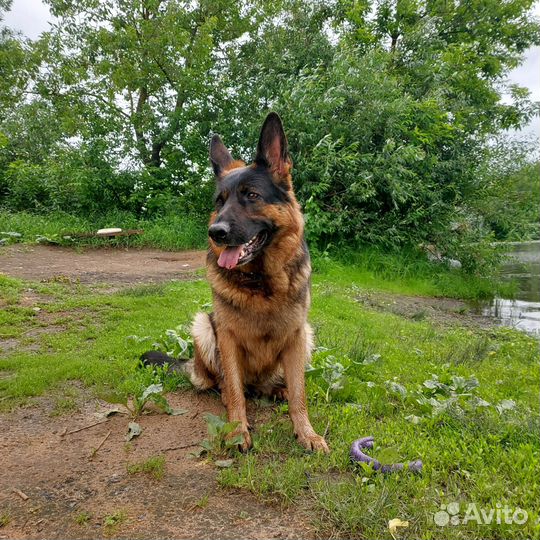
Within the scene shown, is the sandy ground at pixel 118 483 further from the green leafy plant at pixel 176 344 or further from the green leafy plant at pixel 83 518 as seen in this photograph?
the green leafy plant at pixel 176 344

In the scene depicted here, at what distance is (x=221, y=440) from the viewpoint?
2.61 metres

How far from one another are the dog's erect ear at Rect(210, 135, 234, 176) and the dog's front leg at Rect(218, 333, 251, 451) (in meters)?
1.47

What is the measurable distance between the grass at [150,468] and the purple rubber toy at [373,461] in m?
1.12

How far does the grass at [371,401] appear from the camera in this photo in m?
2.08

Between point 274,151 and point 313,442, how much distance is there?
2080mm

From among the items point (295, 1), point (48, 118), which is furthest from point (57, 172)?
point (295, 1)

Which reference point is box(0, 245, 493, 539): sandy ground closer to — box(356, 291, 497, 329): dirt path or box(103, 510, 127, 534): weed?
box(103, 510, 127, 534): weed

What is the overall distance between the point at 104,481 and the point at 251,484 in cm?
83

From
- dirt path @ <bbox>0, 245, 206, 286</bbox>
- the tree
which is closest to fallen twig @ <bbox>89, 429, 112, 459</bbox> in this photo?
dirt path @ <bbox>0, 245, 206, 286</bbox>

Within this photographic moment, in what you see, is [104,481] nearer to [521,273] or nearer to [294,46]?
[294,46]

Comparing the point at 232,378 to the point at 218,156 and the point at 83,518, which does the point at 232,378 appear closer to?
the point at 83,518

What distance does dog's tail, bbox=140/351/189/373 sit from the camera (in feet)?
12.3

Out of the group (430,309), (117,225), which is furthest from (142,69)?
(430,309)

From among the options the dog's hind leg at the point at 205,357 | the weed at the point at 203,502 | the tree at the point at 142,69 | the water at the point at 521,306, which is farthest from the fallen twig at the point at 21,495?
the tree at the point at 142,69
